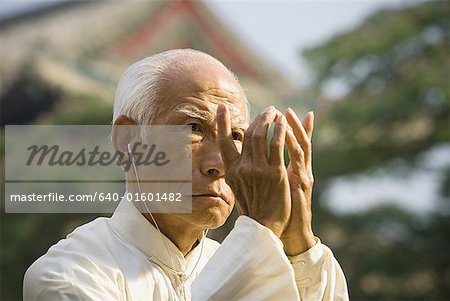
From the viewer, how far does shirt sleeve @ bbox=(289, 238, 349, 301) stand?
7.11ft

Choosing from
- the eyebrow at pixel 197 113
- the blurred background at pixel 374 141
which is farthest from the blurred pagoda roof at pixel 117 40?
the eyebrow at pixel 197 113

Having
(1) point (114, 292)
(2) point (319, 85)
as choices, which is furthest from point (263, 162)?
(2) point (319, 85)

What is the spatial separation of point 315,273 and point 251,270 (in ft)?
0.64

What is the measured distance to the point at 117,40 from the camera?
1616cm

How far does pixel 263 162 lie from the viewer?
2.03 meters

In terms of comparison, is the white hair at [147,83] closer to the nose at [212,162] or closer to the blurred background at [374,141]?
the nose at [212,162]

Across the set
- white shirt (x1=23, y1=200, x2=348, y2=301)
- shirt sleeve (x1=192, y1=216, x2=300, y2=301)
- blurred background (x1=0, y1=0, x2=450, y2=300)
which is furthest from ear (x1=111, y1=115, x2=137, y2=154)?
blurred background (x1=0, y1=0, x2=450, y2=300)

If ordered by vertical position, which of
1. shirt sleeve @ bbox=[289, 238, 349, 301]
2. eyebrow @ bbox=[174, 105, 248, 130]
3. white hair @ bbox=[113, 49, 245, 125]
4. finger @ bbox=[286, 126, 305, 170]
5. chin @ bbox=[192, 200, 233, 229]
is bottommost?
shirt sleeve @ bbox=[289, 238, 349, 301]

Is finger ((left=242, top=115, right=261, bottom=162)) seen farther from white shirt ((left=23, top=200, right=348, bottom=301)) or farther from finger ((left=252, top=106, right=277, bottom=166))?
white shirt ((left=23, top=200, right=348, bottom=301))

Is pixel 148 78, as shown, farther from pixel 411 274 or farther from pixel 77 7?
pixel 77 7

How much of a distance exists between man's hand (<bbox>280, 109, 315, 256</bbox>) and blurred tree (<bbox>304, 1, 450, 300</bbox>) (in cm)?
996

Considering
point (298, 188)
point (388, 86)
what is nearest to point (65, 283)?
point (298, 188)

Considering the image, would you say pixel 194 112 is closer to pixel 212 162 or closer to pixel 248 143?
pixel 212 162

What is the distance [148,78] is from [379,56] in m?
10.3
